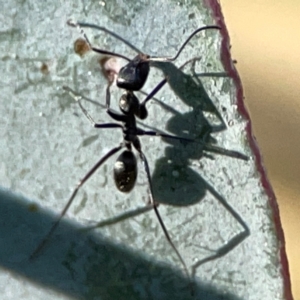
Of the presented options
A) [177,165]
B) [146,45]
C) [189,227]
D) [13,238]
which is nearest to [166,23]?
[146,45]

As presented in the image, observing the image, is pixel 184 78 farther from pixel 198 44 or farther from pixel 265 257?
pixel 265 257

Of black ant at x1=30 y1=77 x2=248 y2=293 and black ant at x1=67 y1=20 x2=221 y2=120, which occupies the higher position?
black ant at x1=67 y1=20 x2=221 y2=120

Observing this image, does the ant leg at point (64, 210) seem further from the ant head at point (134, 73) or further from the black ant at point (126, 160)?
the ant head at point (134, 73)

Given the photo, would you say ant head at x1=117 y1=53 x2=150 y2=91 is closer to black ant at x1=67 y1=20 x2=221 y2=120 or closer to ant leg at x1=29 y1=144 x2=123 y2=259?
black ant at x1=67 y1=20 x2=221 y2=120

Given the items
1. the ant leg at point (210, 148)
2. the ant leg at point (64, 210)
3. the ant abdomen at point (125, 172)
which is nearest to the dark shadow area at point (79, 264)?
the ant leg at point (64, 210)

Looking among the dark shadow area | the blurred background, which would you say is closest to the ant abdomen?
the dark shadow area

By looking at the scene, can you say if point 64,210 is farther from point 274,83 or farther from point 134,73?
point 274,83
